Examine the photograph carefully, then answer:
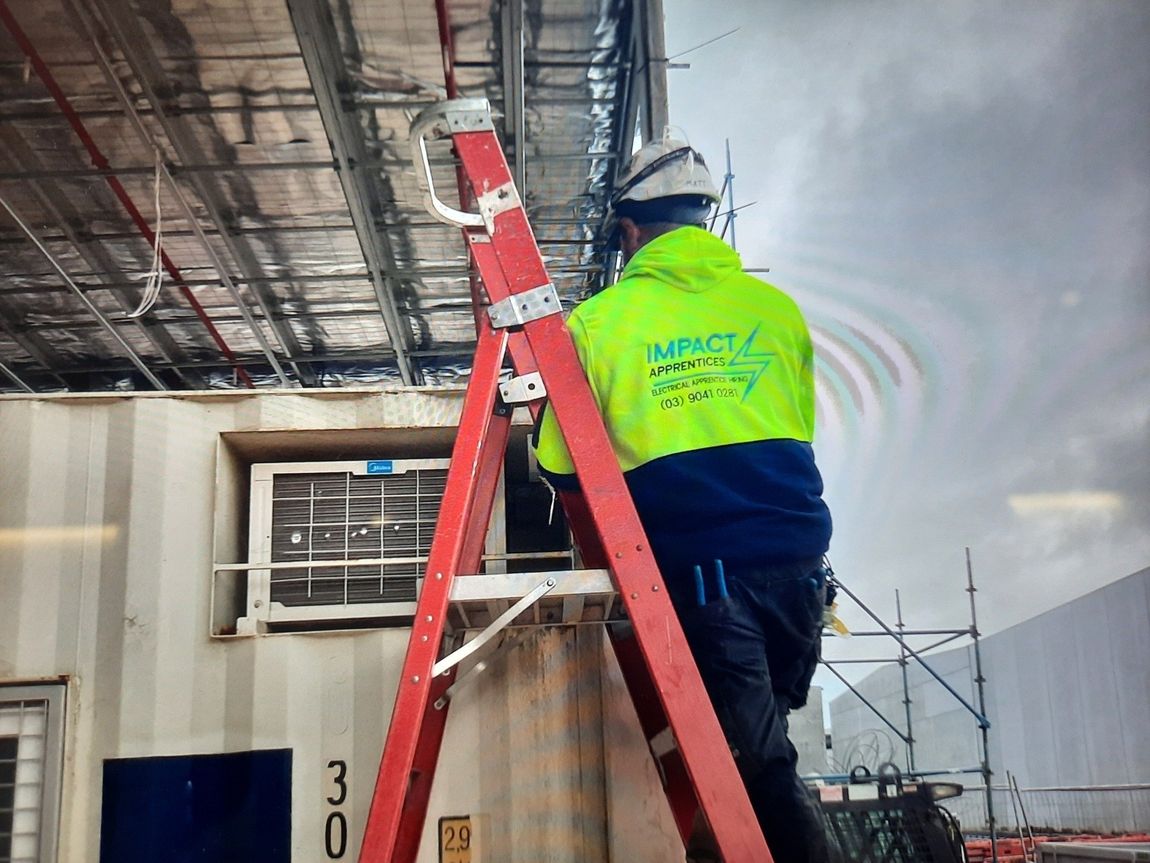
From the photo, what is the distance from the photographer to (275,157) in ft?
18.9

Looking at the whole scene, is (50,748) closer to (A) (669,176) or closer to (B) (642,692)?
(B) (642,692)

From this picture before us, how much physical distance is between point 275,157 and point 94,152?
880 mm

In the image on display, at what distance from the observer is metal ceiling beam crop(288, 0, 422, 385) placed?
4.83m

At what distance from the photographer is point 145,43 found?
4.85 meters

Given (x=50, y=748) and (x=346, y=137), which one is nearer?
(x=50, y=748)

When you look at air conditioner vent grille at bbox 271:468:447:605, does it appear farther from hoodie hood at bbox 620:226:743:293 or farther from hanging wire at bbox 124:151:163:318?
hanging wire at bbox 124:151:163:318

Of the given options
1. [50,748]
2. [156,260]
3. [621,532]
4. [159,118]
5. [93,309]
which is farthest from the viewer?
[93,309]

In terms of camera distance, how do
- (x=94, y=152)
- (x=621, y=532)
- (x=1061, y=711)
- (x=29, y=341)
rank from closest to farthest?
(x=621, y=532) → (x=94, y=152) → (x=29, y=341) → (x=1061, y=711)

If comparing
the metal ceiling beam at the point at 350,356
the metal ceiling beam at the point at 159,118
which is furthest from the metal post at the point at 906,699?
the metal ceiling beam at the point at 159,118

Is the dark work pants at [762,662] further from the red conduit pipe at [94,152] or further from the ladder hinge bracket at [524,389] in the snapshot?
the red conduit pipe at [94,152]

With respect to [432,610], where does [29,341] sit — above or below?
above

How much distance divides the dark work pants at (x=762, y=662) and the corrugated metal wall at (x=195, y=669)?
1.26 m

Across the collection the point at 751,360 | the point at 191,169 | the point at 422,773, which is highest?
the point at 191,169

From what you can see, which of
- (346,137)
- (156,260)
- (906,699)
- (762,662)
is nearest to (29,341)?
(156,260)
